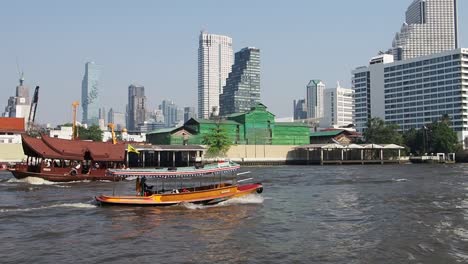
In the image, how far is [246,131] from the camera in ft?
420

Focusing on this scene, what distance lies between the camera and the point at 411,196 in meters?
36.3

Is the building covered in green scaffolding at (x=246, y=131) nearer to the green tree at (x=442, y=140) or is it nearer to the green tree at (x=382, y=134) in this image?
the green tree at (x=382, y=134)

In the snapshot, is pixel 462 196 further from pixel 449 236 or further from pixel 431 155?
pixel 431 155

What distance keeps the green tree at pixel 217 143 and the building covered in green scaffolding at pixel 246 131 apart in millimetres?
7893

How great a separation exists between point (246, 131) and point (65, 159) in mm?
77395

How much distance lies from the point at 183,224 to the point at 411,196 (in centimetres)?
1937

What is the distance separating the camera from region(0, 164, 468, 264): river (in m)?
17.8

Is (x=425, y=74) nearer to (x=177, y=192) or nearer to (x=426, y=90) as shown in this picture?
(x=426, y=90)

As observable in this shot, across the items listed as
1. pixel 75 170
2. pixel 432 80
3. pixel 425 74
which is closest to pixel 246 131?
pixel 75 170

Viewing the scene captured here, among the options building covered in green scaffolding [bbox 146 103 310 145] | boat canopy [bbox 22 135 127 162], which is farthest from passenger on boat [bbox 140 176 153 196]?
building covered in green scaffolding [bbox 146 103 310 145]

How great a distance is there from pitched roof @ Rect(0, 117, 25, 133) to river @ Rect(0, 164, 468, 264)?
290 ft

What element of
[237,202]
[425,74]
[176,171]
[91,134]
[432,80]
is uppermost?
[425,74]

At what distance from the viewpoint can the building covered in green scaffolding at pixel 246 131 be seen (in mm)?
123750

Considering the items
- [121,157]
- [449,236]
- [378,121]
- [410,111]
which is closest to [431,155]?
[378,121]
